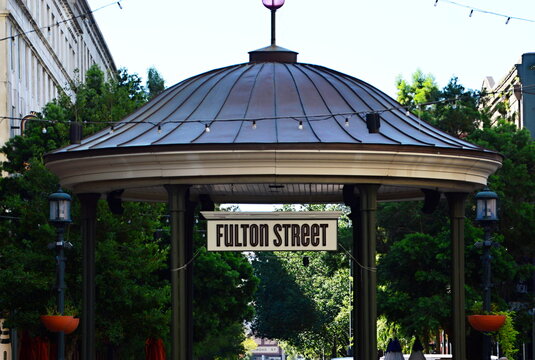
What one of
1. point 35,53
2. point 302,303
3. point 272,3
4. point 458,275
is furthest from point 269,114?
point 302,303

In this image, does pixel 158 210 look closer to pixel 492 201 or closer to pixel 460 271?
pixel 492 201

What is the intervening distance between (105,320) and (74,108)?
12051mm

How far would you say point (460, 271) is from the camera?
2048cm

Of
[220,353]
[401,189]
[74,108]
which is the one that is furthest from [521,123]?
[401,189]

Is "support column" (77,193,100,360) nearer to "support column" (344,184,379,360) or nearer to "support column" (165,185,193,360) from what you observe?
"support column" (165,185,193,360)

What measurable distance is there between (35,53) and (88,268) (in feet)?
154

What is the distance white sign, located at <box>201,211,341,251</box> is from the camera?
19.2 metres

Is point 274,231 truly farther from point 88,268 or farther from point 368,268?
point 88,268

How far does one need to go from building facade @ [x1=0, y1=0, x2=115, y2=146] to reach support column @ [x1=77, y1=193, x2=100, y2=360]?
2197cm

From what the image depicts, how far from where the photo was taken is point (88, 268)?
69.8 ft

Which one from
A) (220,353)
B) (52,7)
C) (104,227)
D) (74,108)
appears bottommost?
(220,353)

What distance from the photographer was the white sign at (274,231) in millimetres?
19219

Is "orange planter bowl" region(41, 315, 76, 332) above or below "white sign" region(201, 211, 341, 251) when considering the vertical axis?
below

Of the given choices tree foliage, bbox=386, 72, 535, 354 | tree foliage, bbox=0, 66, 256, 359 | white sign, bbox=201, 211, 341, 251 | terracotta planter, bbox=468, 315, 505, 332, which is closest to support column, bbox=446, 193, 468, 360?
white sign, bbox=201, 211, 341, 251
